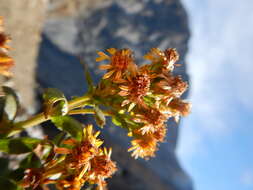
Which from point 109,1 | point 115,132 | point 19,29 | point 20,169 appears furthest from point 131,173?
point 20,169

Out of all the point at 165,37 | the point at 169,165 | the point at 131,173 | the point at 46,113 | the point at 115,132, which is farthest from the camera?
the point at 165,37

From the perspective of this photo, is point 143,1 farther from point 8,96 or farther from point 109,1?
point 8,96

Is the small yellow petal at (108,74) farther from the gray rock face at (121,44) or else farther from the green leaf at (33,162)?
the gray rock face at (121,44)

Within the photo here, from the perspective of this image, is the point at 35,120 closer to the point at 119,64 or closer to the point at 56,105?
the point at 56,105

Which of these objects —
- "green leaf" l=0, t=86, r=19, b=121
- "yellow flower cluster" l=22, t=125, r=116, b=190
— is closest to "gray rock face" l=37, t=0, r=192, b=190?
"green leaf" l=0, t=86, r=19, b=121

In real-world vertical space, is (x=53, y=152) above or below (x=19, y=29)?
below

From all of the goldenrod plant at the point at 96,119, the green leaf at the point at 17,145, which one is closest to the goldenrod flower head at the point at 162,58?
the goldenrod plant at the point at 96,119

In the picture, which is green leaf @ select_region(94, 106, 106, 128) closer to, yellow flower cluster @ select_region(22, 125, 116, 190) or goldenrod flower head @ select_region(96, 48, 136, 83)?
yellow flower cluster @ select_region(22, 125, 116, 190)
